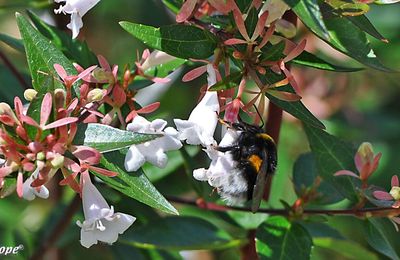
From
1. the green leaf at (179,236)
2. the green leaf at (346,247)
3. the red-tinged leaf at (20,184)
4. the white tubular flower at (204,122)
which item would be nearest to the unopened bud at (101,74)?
the white tubular flower at (204,122)

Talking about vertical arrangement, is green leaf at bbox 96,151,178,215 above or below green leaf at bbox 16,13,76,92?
below

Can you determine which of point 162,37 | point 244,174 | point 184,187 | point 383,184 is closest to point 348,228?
point 383,184

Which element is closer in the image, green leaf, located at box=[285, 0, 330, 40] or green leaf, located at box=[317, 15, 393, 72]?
green leaf, located at box=[285, 0, 330, 40]

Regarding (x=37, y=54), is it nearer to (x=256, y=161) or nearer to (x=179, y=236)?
(x=256, y=161)

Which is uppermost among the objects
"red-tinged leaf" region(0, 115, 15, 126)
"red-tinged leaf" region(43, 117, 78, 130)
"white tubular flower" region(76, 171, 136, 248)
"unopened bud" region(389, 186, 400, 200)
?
"red-tinged leaf" region(43, 117, 78, 130)

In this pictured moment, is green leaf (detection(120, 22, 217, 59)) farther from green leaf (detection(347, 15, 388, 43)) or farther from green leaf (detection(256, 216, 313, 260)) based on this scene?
green leaf (detection(256, 216, 313, 260))

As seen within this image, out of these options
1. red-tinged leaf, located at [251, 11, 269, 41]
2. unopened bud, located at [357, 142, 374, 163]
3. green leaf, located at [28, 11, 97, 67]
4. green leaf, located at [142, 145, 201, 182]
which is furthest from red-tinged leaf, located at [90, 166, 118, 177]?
green leaf, located at [142, 145, 201, 182]

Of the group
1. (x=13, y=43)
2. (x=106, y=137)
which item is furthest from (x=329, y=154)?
(x=13, y=43)

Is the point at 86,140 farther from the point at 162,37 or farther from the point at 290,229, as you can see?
the point at 290,229
